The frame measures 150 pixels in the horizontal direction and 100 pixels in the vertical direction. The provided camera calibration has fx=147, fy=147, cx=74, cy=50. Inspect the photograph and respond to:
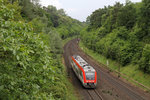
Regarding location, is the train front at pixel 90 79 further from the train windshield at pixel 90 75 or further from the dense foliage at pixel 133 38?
the dense foliage at pixel 133 38

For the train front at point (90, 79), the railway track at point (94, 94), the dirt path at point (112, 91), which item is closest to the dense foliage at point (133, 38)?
the dirt path at point (112, 91)

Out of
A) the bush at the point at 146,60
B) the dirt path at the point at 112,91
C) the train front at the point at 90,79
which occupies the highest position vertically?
the bush at the point at 146,60

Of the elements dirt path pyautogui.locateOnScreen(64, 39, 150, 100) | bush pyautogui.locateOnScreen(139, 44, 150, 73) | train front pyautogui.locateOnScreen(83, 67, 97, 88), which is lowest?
dirt path pyautogui.locateOnScreen(64, 39, 150, 100)

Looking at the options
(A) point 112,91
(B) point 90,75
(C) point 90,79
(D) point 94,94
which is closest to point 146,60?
(A) point 112,91

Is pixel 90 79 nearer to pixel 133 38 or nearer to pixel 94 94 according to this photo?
pixel 94 94

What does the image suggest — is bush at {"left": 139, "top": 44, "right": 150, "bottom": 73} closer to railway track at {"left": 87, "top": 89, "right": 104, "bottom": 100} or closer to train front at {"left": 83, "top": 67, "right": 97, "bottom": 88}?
train front at {"left": 83, "top": 67, "right": 97, "bottom": 88}

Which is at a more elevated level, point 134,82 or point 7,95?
point 7,95

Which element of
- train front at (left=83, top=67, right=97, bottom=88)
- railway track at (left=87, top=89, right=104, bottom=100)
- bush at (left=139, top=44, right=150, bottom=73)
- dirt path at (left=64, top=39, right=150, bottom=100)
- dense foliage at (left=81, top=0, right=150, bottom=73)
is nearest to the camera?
railway track at (left=87, top=89, right=104, bottom=100)

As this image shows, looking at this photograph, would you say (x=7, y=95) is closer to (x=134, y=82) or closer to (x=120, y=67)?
(x=134, y=82)

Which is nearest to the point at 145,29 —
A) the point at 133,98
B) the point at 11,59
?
the point at 133,98

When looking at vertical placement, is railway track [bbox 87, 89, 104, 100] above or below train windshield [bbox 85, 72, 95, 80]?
below

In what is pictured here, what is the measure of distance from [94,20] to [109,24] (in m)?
23.5

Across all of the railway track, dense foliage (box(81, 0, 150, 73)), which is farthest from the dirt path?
dense foliage (box(81, 0, 150, 73))

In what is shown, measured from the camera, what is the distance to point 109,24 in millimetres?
47562
